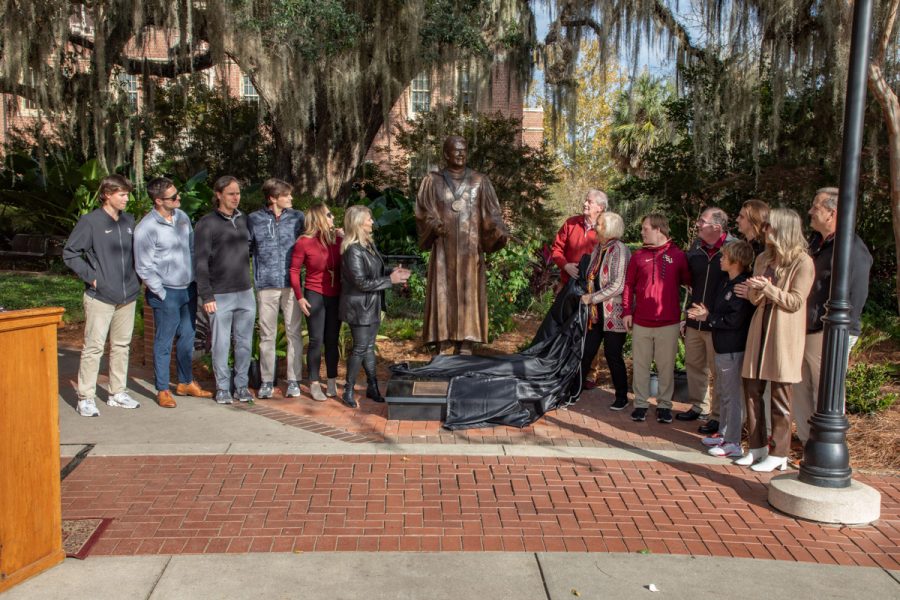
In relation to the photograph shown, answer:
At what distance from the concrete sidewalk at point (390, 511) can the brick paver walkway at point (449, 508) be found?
2 cm

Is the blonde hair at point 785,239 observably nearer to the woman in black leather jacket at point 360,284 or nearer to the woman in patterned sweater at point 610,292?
the woman in patterned sweater at point 610,292

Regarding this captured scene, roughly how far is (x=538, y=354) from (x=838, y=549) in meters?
3.32

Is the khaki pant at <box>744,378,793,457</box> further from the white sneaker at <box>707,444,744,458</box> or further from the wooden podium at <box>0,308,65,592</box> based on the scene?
the wooden podium at <box>0,308,65,592</box>

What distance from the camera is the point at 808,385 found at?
5680 mm

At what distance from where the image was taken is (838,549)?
167 inches

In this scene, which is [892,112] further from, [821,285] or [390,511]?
[390,511]

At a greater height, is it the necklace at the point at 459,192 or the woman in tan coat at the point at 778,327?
the necklace at the point at 459,192

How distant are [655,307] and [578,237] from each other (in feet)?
4.22

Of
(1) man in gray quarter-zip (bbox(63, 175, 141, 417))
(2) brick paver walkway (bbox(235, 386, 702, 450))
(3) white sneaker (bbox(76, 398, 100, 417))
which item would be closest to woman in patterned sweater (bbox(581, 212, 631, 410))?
(2) brick paver walkway (bbox(235, 386, 702, 450))

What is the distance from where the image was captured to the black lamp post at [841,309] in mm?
4543

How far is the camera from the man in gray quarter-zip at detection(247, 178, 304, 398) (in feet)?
23.6

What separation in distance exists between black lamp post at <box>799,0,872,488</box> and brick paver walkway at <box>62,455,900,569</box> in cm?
39

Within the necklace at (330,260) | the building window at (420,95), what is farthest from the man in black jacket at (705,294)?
the building window at (420,95)

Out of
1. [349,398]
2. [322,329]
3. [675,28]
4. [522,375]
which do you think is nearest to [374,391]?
[349,398]
